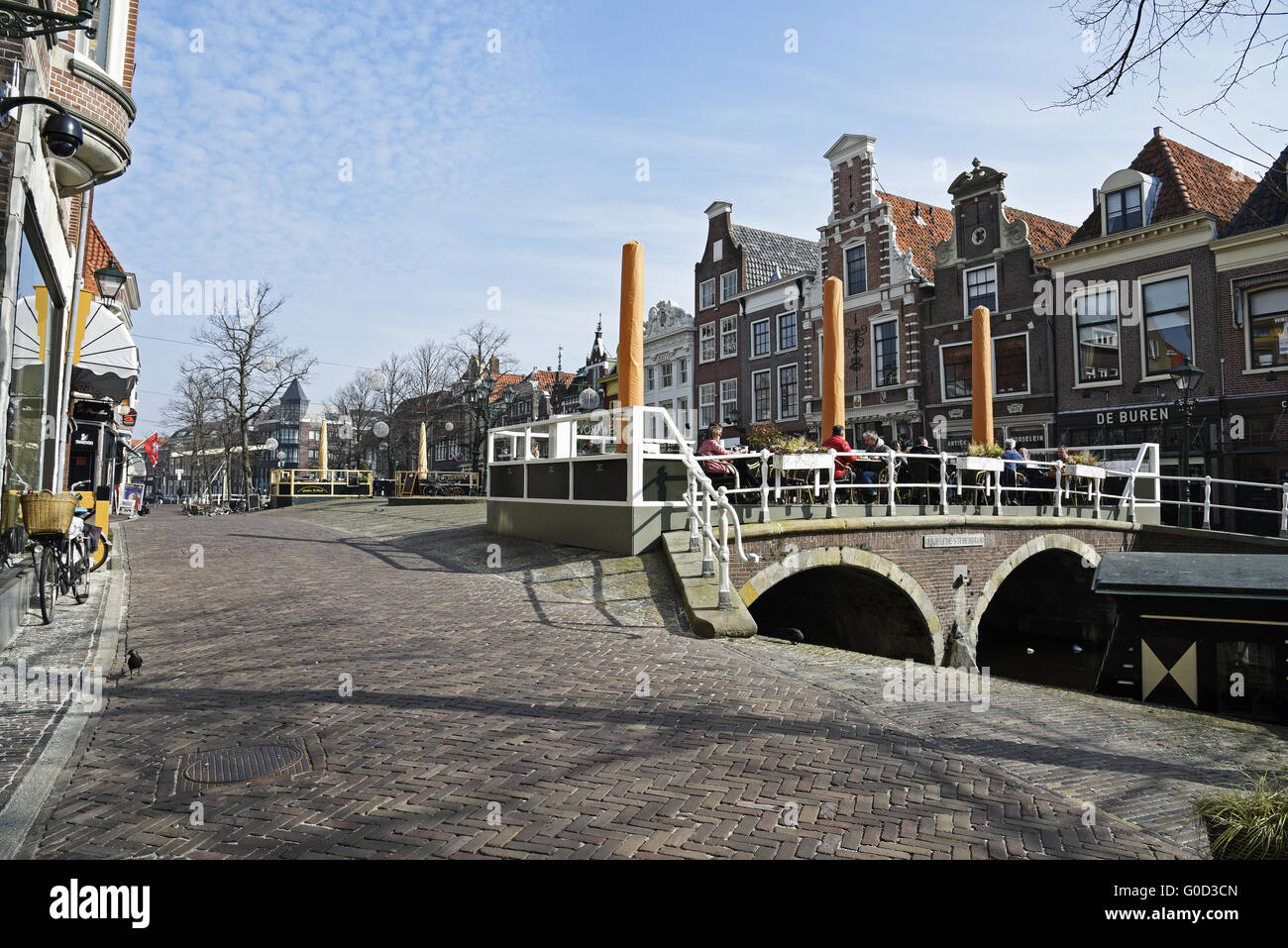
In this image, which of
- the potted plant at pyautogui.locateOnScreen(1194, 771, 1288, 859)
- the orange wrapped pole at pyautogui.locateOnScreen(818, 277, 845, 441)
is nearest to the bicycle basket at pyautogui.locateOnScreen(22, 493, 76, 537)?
the potted plant at pyautogui.locateOnScreen(1194, 771, 1288, 859)

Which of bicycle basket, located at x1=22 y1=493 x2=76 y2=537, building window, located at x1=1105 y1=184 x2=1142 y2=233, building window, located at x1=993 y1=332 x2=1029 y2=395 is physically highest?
building window, located at x1=1105 y1=184 x2=1142 y2=233

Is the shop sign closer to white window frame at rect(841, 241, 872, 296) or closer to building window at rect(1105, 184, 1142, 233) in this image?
building window at rect(1105, 184, 1142, 233)

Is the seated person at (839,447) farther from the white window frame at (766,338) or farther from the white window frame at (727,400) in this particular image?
the white window frame at (727,400)

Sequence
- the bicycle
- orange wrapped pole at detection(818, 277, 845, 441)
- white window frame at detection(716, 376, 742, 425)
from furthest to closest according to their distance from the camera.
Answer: white window frame at detection(716, 376, 742, 425) → orange wrapped pole at detection(818, 277, 845, 441) → the bicycle

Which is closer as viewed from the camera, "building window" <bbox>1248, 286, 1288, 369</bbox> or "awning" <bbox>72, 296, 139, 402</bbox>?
"awning" <bbox>72, 296, 139, 402</bbox>

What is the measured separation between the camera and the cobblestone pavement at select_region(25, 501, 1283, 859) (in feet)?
10.7

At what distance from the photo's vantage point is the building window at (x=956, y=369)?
25578 millimetres

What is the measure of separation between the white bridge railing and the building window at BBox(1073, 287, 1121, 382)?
3241 millimetres

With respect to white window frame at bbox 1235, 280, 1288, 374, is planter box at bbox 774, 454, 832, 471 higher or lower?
lower

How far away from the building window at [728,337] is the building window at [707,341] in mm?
589

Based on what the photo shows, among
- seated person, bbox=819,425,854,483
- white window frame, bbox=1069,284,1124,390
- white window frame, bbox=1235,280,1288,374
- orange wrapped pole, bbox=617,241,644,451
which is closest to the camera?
orange wrapped pole, bbox=617,241,644,451

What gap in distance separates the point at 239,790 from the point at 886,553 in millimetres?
10155

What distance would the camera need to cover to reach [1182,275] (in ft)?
70.1

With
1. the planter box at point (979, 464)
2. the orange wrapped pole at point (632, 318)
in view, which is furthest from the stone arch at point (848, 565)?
the orange wrapped pole at point (632, 318)
